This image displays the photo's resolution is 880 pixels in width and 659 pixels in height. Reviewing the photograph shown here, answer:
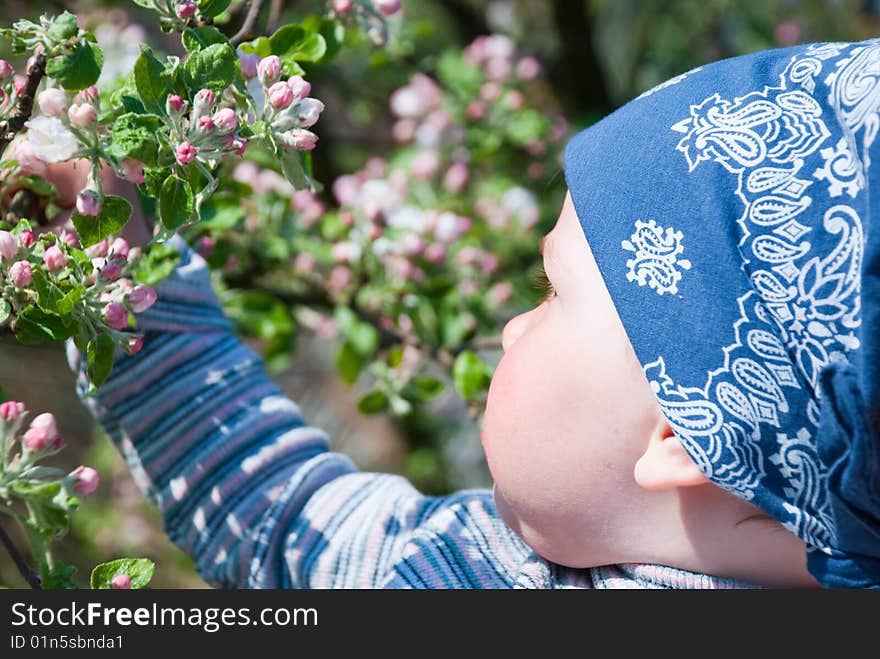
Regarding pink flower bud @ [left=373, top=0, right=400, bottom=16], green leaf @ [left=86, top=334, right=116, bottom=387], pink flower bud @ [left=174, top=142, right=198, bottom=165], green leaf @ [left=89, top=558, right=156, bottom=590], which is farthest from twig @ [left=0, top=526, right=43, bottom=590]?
pink flower bud @ [left=373, top=0, right=400, bottom=16]

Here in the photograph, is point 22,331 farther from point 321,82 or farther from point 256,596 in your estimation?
point 321,82

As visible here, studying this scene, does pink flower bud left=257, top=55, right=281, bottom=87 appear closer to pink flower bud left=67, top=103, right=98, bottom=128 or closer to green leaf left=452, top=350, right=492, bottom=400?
pink flower bud left=67, top=103, right=98, bottom=128

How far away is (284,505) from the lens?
4.29 ft

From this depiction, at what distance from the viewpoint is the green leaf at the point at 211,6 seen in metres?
0.89

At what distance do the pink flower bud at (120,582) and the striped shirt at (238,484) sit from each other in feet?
1.36

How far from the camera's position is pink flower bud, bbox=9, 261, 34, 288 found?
0.82 meters

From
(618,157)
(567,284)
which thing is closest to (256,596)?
(567,284)

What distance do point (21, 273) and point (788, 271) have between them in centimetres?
66

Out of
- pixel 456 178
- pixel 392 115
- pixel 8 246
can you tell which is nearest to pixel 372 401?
pixel 456 178

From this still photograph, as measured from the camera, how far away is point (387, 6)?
3.89 ft

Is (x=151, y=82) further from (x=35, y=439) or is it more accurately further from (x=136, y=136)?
(x=35, y=439)

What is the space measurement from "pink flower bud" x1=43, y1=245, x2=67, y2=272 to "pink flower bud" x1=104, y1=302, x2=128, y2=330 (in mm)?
53

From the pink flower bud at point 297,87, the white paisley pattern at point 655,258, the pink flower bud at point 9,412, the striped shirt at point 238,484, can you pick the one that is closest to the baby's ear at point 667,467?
the white paisley pattern at point 655,258

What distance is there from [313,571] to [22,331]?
0.58 metres
